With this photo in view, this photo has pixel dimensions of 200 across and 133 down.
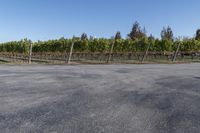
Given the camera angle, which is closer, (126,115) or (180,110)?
(126,115)

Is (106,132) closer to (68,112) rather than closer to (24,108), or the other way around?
(68,112)

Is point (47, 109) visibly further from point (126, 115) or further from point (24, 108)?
point (126, 115)

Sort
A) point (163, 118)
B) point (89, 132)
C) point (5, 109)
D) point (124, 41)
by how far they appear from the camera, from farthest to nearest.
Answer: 1. point (124, 41)
2. point (5, 109)
3. point (163, 118)
4. point (89, 132)

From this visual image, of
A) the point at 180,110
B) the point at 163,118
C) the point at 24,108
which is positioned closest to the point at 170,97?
the point at 180,110

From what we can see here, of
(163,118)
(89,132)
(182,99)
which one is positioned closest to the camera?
(89,132)

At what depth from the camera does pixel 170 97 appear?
7824 millimetres

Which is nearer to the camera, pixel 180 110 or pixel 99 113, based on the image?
pixel 99 113

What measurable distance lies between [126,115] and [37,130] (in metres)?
1.71

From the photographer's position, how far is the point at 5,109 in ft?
20.1

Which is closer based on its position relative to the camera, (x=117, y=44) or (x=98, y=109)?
(x=98, y=109)

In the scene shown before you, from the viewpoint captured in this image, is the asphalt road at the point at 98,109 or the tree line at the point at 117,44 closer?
the asphalt road at the point at 98,109

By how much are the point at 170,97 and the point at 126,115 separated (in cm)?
238

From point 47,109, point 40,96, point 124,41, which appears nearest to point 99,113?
point 47,109

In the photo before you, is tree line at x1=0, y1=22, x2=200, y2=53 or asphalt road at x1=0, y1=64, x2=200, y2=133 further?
tree line at x1=0, y1=22, x2=200, y2=53
